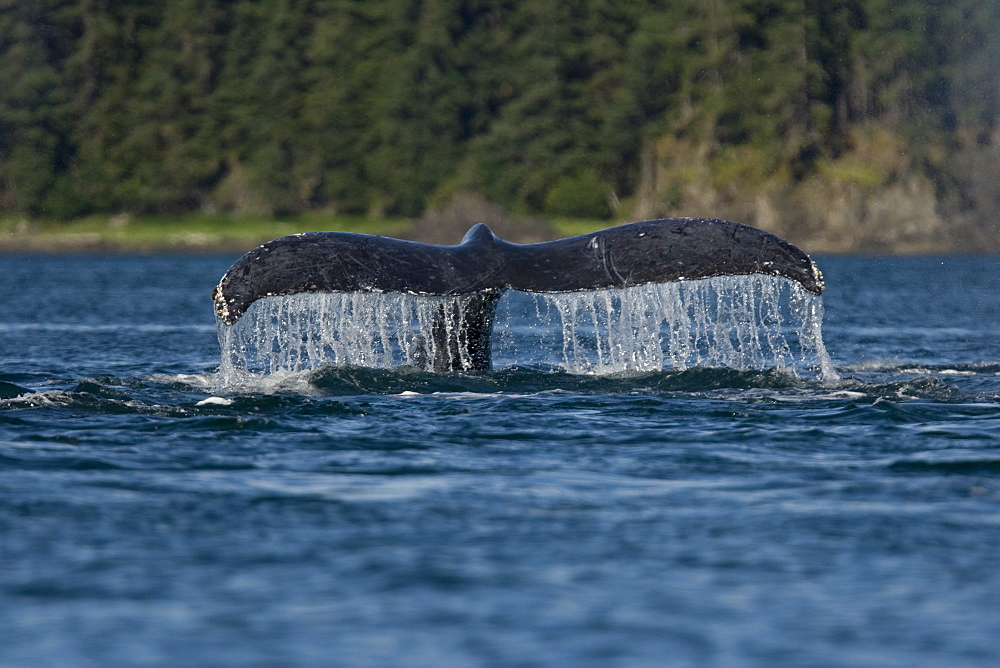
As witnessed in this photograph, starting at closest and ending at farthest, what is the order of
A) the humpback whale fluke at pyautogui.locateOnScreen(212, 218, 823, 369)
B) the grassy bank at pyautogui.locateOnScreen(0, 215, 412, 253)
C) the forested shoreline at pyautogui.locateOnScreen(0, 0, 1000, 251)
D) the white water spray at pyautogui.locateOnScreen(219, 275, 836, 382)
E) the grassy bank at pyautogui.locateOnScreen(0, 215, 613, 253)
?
the humpback whale fluke at pyautogui.locateOnScreen(212, 218, 823, 369) → the white water spray at pyautogui.locateOnScreen(219, 275, 836, 382) → the forested shoreline at pyautogui.locateOnScreen(0, 0, 1000, 251) → the grassy bank at pyautogui.locateOnScreen(0, 215, 613, 253) → the grassy bank at pyautogui.locateOnScreen(0, 215, 412, 253)

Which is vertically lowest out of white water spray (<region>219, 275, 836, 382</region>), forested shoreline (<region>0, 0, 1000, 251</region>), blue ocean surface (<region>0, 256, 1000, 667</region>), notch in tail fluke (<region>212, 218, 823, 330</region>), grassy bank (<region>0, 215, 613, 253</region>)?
blue ocean surface (<region>0, 256, 1000, 667</region>)

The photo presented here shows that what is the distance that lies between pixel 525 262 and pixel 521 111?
71126 millimetres

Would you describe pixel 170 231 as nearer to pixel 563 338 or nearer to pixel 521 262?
pixel 563 338

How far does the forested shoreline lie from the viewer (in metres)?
74.8

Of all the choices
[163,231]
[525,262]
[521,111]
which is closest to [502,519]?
[525,262]

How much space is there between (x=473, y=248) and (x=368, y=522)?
11.5 ft

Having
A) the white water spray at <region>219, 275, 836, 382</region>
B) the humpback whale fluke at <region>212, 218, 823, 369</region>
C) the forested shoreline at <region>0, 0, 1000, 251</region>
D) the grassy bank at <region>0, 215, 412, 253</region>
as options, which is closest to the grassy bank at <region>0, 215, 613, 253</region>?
the grassy bank at <region>0, 215, 412, 253</region>

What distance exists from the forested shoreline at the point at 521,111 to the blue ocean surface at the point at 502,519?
62286 mm

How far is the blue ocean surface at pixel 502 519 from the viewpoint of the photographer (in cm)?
616

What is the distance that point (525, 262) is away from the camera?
10891 millimetres

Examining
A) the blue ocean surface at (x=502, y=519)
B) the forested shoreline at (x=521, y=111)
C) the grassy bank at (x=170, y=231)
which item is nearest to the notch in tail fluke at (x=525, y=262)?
the blue ocean surface at (x=502, y=519)

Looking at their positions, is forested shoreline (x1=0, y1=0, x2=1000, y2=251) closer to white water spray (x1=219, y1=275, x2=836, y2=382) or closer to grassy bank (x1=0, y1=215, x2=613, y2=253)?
grassy bank (x1=0, y1=215, x2=613, y2=253)

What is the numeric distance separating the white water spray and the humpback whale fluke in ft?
0.42

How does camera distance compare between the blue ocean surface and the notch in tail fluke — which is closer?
the blue ocean surface
